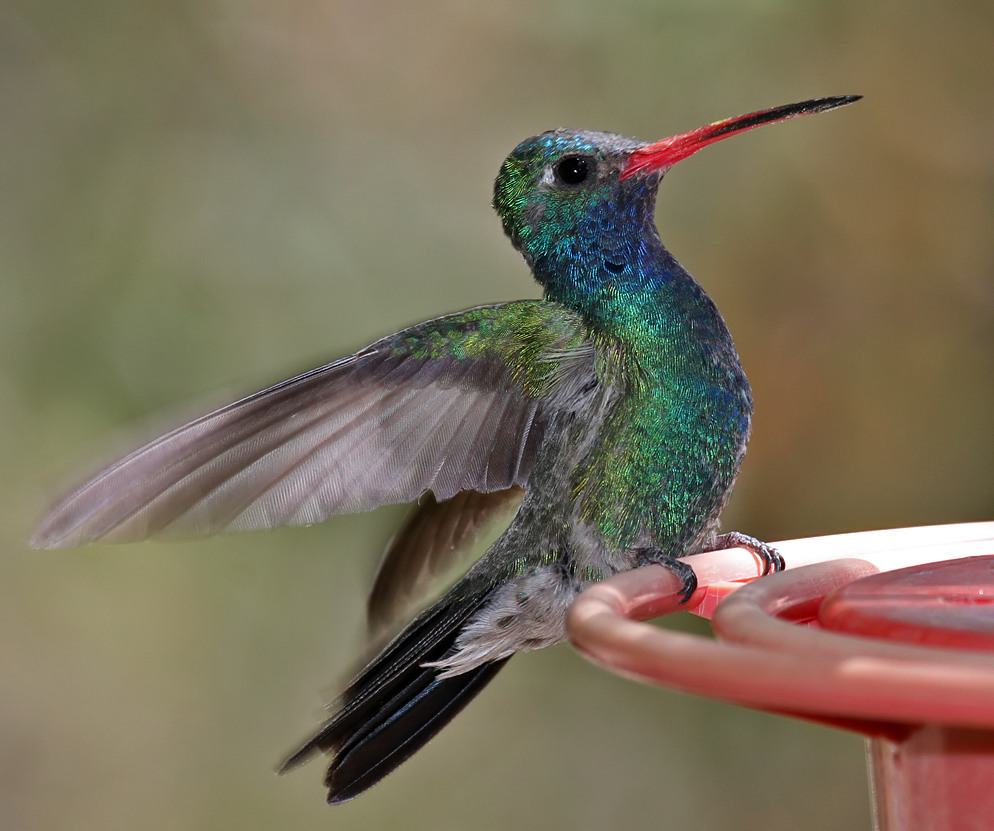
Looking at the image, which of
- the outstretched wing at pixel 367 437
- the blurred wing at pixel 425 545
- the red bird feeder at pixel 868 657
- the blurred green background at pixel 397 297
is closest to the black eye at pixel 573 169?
the outstretched wing at pixel 367 437

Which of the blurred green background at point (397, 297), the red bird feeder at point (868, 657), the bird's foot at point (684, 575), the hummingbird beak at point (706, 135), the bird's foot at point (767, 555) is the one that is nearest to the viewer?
the red bird feeder at point (868, 657)

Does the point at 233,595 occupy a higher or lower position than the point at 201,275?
lower

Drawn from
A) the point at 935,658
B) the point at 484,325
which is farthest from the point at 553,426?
the point at 935,658

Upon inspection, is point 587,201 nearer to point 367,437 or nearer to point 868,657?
point 367,437

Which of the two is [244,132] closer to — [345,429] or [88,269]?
[88,269]

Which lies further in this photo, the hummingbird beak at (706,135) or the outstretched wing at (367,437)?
the hummingbird beak at (706,135)

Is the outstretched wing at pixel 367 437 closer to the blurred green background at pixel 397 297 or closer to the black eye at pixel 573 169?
the black eye at pixel 573 169

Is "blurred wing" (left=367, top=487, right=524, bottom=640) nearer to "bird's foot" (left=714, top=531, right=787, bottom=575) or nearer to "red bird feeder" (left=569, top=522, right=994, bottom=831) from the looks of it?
"bird's foot" (left=714, top=531, right=787, bottom=575)
